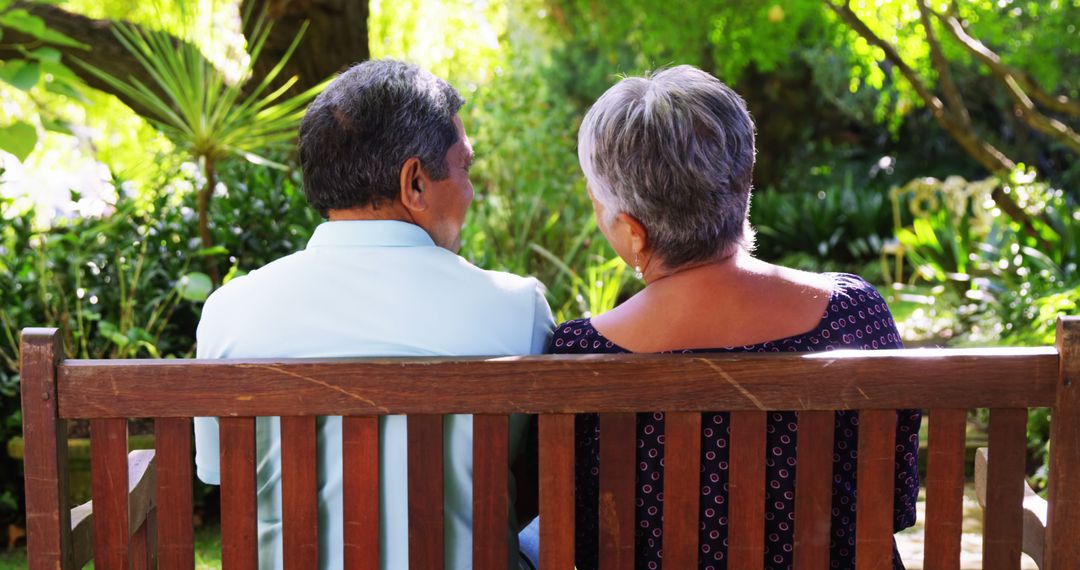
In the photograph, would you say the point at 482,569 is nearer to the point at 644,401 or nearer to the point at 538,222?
the point at 644,401

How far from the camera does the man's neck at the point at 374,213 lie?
185 cm

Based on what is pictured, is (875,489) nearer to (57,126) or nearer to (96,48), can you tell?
(57,126)

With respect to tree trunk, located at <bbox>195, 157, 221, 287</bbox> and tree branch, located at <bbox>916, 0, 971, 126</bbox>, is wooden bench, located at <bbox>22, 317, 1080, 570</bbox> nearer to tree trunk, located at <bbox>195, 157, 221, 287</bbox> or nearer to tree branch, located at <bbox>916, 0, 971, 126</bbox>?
tree trunk, located at <bbox>195, 157, 221, 287</bbox>

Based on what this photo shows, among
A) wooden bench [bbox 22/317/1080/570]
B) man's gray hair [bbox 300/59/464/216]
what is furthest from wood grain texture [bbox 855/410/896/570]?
man's gray hair [bbox 300/59/464/216]

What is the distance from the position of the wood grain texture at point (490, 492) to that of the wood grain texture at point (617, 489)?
0.14 m

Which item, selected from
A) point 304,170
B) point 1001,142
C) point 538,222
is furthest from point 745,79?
point 304,170

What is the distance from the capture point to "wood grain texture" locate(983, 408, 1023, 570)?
1630 mm

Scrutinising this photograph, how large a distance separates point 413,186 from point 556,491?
543 mm

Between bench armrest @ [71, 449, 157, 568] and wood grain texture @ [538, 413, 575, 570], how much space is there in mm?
594

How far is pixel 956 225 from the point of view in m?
8.44

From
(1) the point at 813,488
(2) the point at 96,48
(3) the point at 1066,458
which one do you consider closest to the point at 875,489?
(1) the point at 813,488

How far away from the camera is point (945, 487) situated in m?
1.65

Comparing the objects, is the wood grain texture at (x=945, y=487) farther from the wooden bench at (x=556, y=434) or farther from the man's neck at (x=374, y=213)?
the man's neck at (x=374, y=213)

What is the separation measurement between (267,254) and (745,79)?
1258cm
